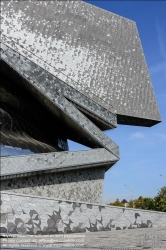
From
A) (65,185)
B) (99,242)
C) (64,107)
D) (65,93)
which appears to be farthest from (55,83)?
(99,242)

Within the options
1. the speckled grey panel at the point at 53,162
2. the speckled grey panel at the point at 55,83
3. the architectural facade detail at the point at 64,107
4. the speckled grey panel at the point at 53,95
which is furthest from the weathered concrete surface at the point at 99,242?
the speckled grey panel at the point at 55,83

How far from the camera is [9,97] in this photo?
17547mm

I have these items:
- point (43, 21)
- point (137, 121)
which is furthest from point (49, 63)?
point (137, 121)

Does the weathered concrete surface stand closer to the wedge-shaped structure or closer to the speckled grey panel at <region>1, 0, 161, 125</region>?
the wedge-shaped structure

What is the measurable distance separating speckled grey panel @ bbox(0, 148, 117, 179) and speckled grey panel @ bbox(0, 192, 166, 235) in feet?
5.08

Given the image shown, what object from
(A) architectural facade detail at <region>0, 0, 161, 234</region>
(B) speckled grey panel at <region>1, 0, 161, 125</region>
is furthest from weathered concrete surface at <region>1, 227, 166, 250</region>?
(B) speckled grey panel at <region>1, 0, 161, 125</region>

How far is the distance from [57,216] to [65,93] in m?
6.25

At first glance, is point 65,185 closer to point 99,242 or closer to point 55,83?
point 55,83

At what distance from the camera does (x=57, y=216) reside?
42.7 ft

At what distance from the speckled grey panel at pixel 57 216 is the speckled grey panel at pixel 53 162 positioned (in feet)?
5.08

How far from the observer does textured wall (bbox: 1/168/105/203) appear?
1434cm

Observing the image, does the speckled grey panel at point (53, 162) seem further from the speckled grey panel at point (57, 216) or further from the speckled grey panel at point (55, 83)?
the speckled grey panel at point (55, 83)

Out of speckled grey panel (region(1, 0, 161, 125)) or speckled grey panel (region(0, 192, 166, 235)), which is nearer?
speckled grey panel (region(0, 192, 166, 235))

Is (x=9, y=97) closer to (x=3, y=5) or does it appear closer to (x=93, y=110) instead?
(x=93, y=110)
